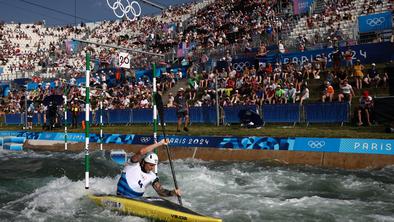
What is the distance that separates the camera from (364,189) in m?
11.6

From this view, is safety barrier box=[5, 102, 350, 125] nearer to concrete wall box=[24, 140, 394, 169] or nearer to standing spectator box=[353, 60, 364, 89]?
standing spectator box=[353, 60, 364, 89]

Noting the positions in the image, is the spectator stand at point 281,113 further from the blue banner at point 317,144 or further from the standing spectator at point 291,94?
the blue banner at point 317,144

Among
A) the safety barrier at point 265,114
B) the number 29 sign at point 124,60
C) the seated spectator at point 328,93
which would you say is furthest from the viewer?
the number 29 sign at point 124,60

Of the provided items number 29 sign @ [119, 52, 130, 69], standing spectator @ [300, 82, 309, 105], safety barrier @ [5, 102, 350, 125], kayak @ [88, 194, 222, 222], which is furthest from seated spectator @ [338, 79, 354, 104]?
kayak @ [88, 194, 222, 222]

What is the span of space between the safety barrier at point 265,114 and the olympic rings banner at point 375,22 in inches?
315

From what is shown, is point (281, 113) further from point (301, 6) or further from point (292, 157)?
point (301, 6)

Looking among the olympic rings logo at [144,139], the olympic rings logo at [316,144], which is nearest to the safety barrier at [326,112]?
the olympic rings logo at [316,144]

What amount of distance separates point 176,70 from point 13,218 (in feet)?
78.4

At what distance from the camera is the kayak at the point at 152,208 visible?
8.02m

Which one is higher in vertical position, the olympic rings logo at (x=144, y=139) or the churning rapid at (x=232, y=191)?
the olympic rings logo at (x=144, y=139)

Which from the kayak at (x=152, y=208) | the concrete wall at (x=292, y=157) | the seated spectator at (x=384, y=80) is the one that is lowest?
the kayak at (x=152, y=208)

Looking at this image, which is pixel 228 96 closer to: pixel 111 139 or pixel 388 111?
pixel 111 139

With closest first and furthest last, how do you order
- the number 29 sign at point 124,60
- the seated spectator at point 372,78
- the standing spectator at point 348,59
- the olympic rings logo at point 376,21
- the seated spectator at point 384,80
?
the seated spectator at point 384,80
the seated spectator at point 372,78
the standing spectator at point 348,59
the number 29 sign at point 124,60
the olympic rings logo at point 376,21

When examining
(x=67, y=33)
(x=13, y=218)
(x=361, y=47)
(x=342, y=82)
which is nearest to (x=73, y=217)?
(x=13, y=218)
